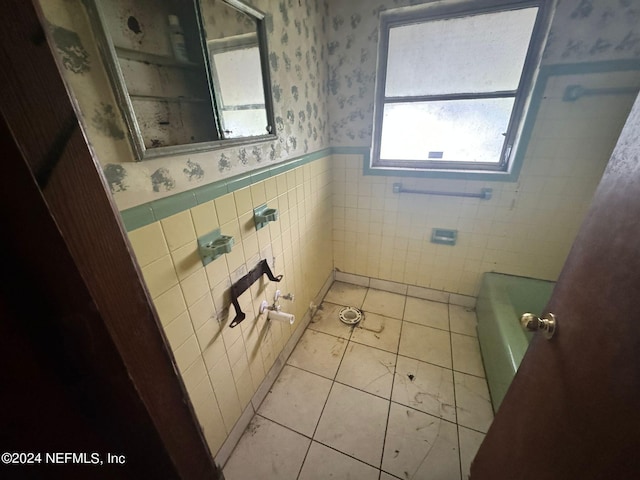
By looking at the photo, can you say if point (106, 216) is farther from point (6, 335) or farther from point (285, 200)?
point (285, 200)

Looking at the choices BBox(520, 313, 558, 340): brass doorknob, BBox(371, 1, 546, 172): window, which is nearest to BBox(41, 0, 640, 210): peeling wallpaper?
BBox(371, 1, 546, 172): window

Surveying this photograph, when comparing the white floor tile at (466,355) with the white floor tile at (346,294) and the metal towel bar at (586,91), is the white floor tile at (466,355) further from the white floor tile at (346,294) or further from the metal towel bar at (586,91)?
the metal towel bar at (586,91)

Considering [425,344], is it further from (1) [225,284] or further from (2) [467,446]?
(1) [225,284]

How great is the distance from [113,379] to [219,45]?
111 centimetres

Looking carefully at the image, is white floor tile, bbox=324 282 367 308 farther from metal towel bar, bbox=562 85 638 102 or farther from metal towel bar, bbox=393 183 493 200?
metal towel bar, bbox=562 85 638 102

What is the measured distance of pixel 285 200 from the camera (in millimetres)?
1389

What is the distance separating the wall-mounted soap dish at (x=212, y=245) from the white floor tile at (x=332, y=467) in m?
1.06

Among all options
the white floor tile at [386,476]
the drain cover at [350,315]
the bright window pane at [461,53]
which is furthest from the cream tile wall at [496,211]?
the white floor tile at [386,476]

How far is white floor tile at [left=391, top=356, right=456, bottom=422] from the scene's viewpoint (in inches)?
53.1

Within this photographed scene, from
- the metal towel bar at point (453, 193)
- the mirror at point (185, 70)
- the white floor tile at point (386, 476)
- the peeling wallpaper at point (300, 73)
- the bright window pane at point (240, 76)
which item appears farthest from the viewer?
the metal towel bar at point (453, 193)

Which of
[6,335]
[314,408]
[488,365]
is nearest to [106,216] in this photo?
[6,335]

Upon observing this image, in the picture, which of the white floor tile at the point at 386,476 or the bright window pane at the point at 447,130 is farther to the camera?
the bright window pane at the point at 447,130

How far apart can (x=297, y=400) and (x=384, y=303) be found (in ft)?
3.49

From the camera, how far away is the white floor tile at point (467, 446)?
1.12 metres
